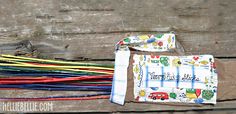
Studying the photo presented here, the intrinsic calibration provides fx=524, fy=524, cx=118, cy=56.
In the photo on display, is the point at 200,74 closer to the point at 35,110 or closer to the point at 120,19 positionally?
the point at 120,19

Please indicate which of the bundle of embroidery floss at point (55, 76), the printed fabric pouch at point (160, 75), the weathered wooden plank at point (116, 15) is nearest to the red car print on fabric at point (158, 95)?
the printed fabric pouch at point (160, 75)

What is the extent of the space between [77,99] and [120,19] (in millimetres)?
421

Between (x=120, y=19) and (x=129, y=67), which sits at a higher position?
(x=120, y=19)

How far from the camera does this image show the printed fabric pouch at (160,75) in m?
2.38

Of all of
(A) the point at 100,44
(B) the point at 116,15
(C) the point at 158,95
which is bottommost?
(C) the point at 158,95

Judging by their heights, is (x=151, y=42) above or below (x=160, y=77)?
above

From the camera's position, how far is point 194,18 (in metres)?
2.46

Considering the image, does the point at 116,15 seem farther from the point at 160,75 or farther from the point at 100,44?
the point at 160,75

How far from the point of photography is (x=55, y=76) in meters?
2.39

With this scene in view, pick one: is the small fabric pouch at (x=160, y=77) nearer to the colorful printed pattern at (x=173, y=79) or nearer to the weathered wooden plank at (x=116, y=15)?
the colorful printed pattern at (x=173, y=79)

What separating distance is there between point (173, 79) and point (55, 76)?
1.76 feet

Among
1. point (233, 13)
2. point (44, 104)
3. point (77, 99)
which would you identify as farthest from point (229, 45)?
point (44, 104)

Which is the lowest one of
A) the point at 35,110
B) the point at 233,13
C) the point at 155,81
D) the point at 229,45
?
the point at 35,110

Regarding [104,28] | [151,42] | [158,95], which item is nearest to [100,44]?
[104,28]
